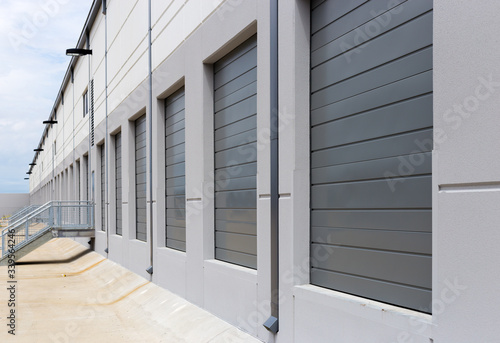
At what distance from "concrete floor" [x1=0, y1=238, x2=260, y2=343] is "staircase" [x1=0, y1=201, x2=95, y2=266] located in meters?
1.56

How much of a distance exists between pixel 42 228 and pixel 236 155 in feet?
46.2

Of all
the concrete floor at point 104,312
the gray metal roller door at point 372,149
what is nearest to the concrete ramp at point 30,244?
the concrete floor at point 104,312

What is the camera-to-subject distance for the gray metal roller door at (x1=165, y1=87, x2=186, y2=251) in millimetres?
10867

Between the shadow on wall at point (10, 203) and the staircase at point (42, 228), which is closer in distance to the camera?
the staircase at point (42, 228)

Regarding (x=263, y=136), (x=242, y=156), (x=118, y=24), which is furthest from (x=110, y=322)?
(x=118, y=24)

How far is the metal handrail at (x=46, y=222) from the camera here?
61.7 feet

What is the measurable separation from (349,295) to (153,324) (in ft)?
17.4

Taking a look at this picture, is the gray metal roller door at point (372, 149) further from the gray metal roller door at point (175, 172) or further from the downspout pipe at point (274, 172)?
the gray metal roller door at point (175, 172)

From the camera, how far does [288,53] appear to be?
6.26 metres

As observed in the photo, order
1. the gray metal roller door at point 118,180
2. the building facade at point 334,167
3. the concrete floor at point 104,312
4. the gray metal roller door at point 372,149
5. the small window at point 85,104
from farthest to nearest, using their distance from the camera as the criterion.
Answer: the small window at point 85,104 → the gray metal roller door at point 118,180 → the concrete floor at point 104,312 → the gray metal roller door at point 372,149 → the building facade at point 334,167

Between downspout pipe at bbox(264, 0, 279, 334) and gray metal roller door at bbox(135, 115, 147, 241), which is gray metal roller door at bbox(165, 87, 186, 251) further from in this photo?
downspout pipe at bbox(264, 0, 279, 334)

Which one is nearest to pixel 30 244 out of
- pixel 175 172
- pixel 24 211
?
pixel 175 172

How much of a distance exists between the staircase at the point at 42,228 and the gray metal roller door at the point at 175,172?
8.93 metres

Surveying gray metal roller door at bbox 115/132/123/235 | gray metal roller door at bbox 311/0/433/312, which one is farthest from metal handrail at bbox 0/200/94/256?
gray metal roller door at bbox 311/0/433/312
